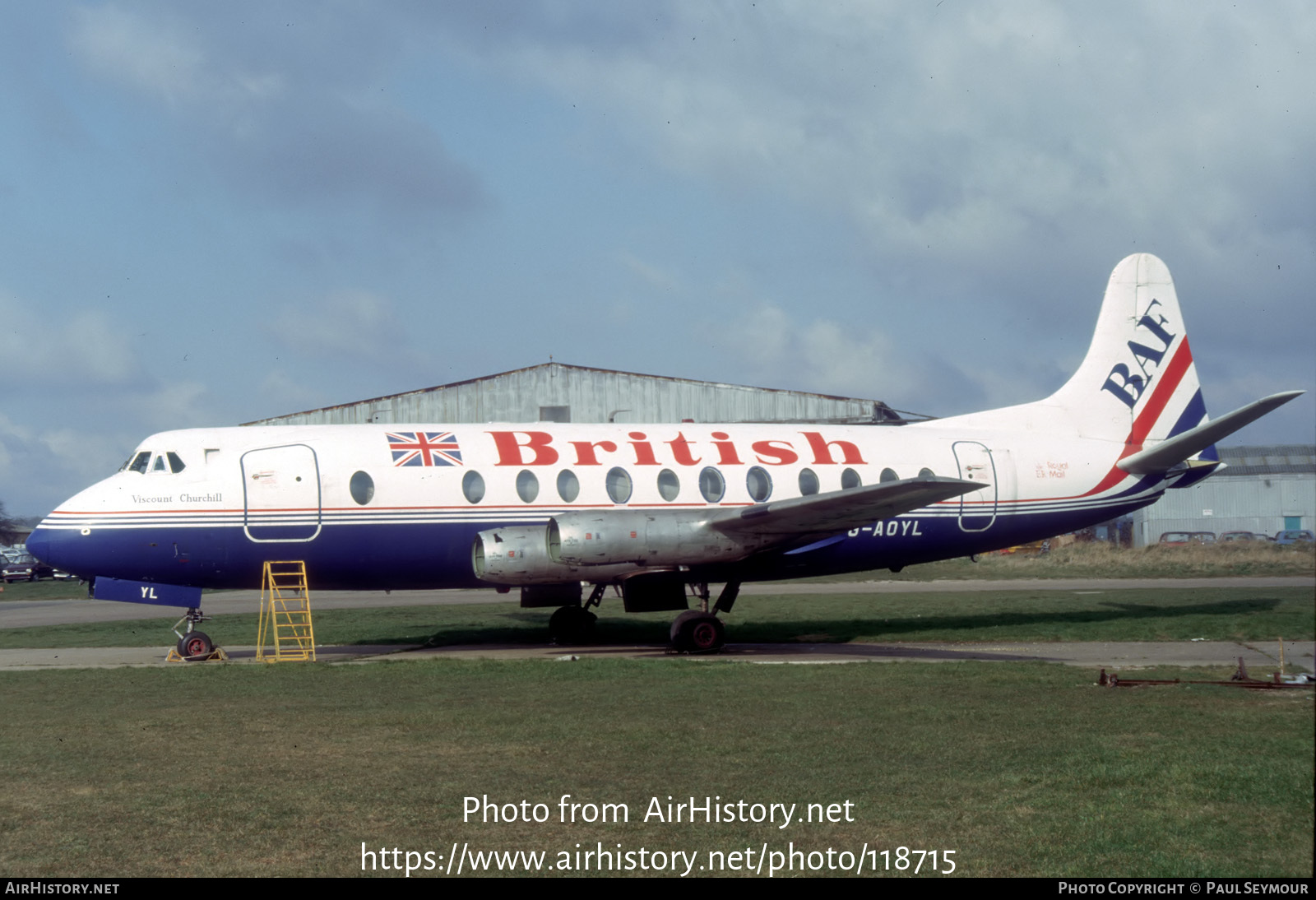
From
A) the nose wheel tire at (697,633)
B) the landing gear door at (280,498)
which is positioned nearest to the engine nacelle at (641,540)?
the nose wheel tire at (697,633)

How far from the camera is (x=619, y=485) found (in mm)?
21766

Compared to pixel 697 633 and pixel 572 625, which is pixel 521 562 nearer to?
pixel 697 633

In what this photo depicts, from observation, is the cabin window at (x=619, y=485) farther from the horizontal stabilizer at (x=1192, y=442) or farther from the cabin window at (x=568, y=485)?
the horizontal stabilizer at (x=1192, y=442)

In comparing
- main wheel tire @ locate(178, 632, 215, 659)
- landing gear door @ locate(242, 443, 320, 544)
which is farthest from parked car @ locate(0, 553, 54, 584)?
landing gear door @ locate(242, 443, 320, 544)

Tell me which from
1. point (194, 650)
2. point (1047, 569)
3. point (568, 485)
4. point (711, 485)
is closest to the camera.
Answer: point (194, 650)

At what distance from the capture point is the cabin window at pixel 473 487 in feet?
69.8

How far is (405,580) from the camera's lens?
2153cm

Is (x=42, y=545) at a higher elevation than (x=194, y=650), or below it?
higher

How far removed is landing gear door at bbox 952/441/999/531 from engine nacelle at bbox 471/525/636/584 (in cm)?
764

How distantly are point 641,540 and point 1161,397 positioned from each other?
1319 cm

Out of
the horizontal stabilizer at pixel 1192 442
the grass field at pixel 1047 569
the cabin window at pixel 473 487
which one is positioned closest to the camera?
the horizontal stabilizer at pixel 1192 442

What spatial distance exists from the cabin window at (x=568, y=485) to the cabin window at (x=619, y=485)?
0.59 meters

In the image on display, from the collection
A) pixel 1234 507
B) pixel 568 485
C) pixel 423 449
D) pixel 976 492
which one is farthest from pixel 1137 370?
pixel 423 449

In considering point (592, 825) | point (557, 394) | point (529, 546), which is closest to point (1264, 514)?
point (592, 825)
